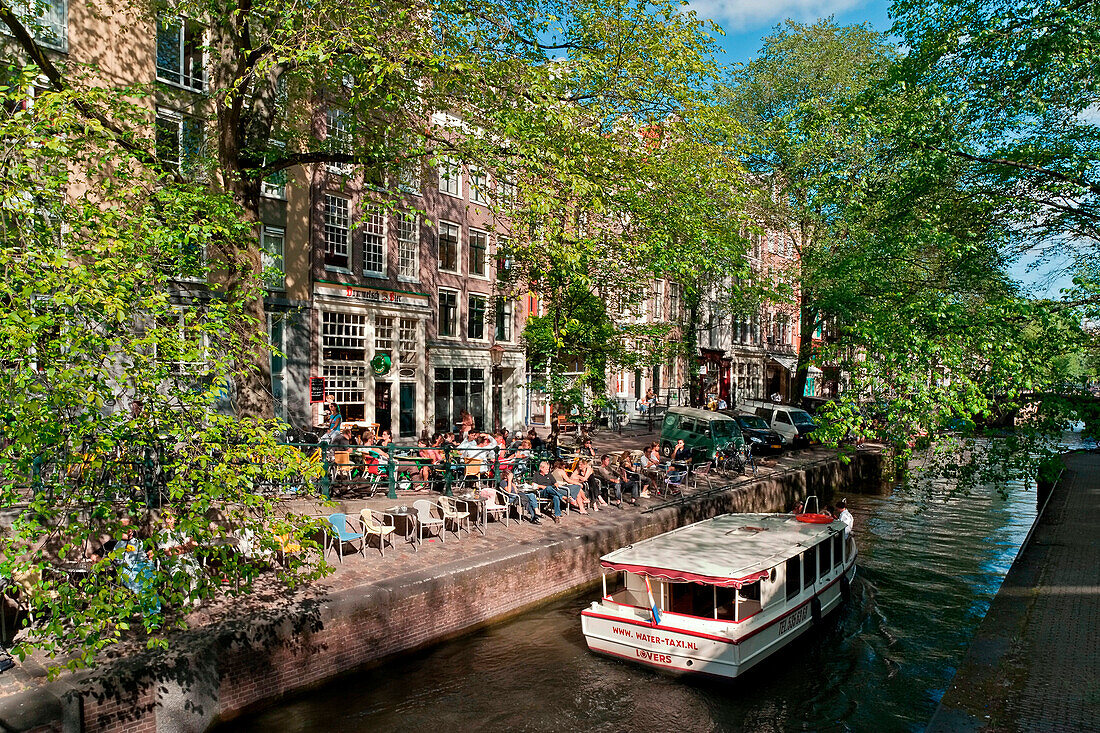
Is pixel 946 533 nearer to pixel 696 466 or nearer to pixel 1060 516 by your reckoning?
pixel 1060 516

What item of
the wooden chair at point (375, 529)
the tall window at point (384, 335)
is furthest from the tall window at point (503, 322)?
the wooden chair at point (375, 529)

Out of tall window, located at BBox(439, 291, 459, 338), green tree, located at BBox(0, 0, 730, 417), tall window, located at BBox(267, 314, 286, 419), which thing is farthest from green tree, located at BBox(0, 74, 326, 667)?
tall window, located at BBox(439, 291, 459, 338)

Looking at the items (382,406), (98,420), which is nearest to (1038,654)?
(98,420)

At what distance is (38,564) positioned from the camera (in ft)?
22.1

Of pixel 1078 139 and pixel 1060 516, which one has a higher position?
pixel 1078 139

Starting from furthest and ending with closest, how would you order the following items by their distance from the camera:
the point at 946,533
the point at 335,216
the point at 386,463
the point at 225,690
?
1. the point at 335,216
2. the point at 946,533
3. the point at 386,463
4. the point at 225,690

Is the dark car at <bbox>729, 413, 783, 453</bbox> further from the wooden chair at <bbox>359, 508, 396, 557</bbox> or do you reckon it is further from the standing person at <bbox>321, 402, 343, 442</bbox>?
the wooden chair at <bbox>359, 508, 396, 557</bbox>

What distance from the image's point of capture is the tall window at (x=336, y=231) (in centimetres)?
2398

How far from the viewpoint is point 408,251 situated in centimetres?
2644

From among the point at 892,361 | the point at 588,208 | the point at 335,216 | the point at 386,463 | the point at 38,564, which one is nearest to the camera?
the point at 38,564

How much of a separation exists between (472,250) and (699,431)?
1085cm

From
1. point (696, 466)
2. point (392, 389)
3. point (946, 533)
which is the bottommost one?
point (946, 533)

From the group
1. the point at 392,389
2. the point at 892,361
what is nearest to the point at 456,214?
the point at 392,389

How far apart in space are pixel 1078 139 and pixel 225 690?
1533 centimetres
